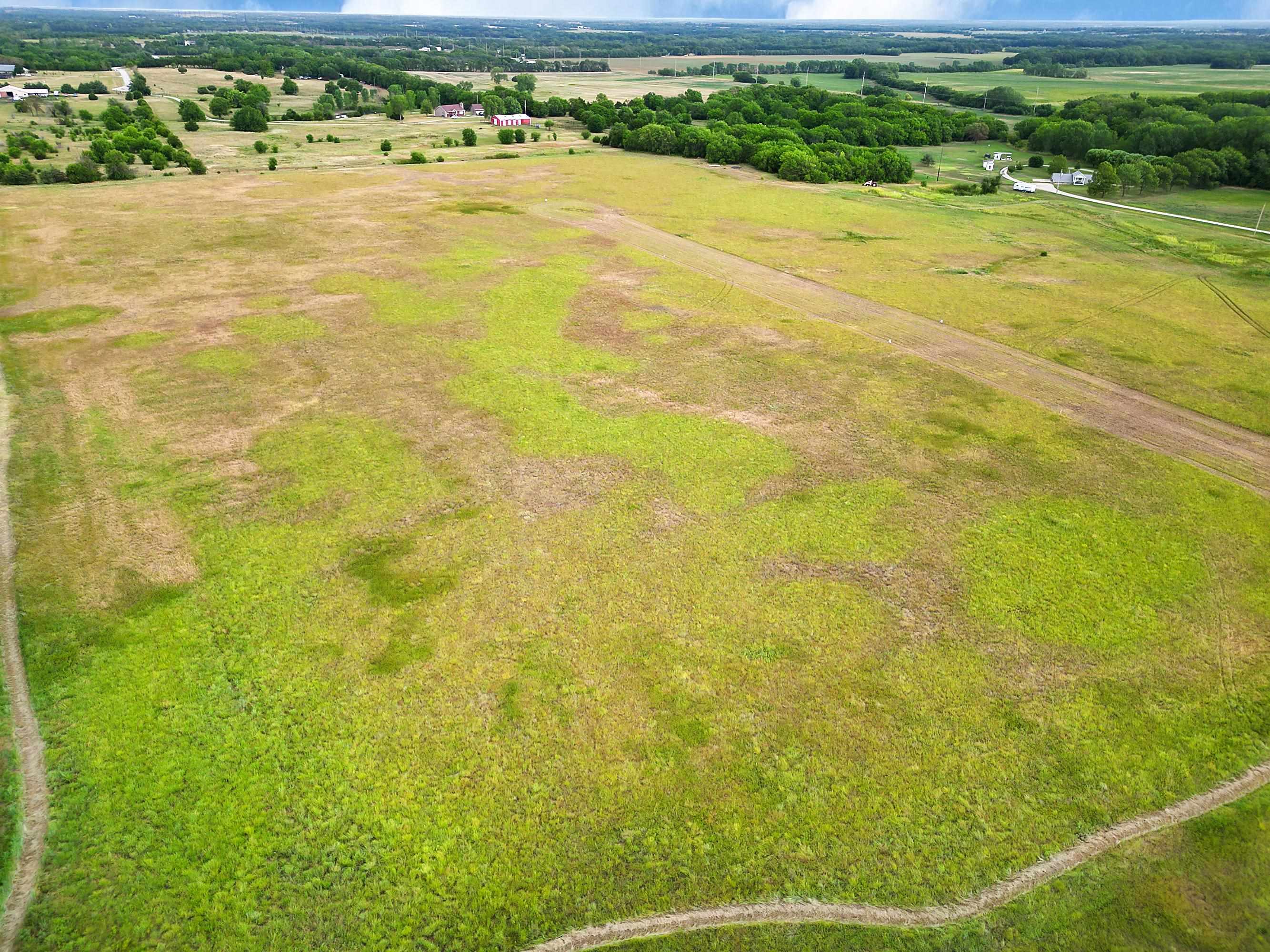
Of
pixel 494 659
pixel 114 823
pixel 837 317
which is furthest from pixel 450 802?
pixel 837 317

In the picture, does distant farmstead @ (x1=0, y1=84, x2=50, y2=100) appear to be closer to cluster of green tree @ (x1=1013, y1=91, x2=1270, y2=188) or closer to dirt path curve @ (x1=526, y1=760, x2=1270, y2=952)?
cluster of green tree @ (x1=1013, y1=91, x2=1270, y2=188)

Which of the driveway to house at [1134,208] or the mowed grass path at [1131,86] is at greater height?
the mowed grass path at [1131,86]

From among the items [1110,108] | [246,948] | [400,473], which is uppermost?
[1110,108]

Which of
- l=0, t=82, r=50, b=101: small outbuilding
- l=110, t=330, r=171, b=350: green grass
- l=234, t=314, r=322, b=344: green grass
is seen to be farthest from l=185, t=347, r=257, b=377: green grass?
l=0, t=82, r=50, b=101: small outbuilding

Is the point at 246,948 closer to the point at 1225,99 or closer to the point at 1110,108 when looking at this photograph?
the point at 1110,108

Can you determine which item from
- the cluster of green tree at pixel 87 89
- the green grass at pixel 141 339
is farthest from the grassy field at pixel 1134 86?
the cluster of green tree at pixel 87 89

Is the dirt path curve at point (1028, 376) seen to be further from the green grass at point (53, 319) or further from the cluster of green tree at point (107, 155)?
the cluster of green tree at point (107, 155)
